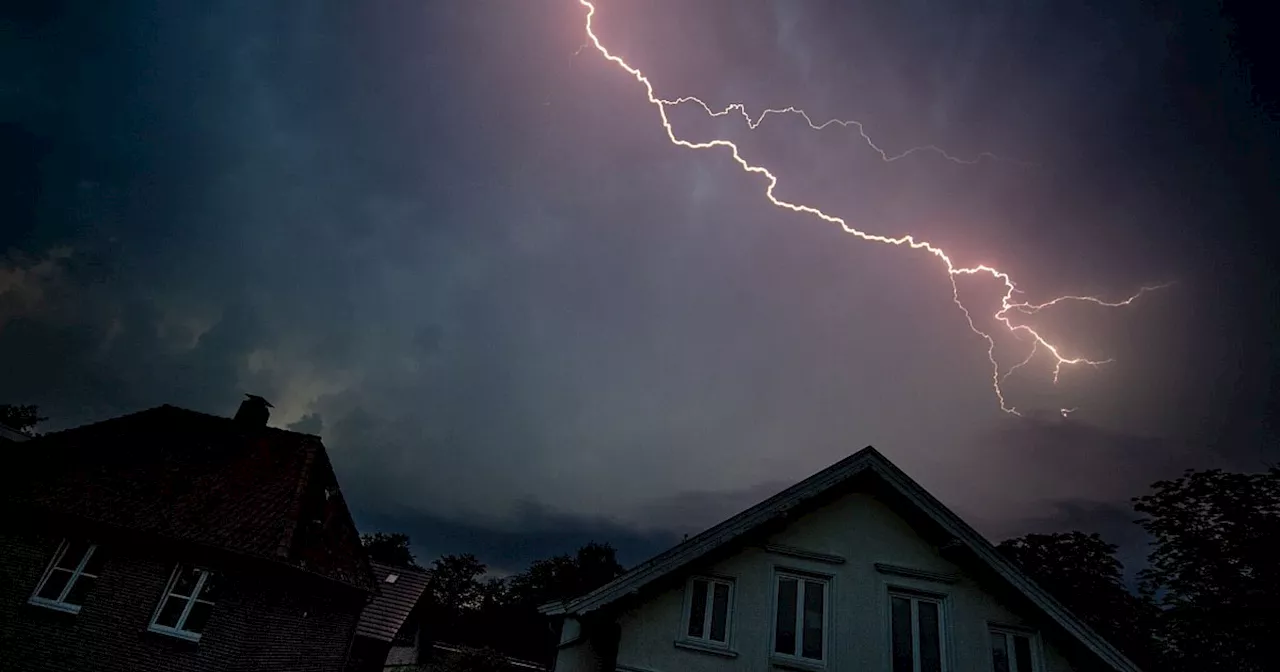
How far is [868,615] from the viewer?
38.0ft

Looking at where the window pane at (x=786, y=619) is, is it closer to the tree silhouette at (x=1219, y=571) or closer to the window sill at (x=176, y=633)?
the window sill at (x=176, y=633)

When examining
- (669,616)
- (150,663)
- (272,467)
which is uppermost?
(272,467)

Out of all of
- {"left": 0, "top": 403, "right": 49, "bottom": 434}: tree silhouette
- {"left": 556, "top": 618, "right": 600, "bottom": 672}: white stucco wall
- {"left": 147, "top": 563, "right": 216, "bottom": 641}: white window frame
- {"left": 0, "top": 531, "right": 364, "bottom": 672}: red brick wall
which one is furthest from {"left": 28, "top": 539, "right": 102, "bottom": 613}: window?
{"left": 0, "top": 403, "right": 49, "bottom": 434}: tree silhouette

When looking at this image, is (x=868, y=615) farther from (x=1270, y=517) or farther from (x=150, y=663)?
(x=1270, y=517)

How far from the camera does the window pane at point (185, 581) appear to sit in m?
16.2

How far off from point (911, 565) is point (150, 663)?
69.5ft

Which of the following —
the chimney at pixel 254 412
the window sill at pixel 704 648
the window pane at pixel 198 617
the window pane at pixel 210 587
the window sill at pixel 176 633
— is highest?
the chimney at pixel 254 412

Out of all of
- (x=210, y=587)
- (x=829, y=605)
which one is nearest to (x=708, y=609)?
Answer: (x=829, y=605)

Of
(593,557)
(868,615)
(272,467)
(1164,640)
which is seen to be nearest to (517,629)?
(593,557)

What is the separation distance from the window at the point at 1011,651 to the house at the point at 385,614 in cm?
2316

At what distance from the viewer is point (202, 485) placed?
18.7 metres

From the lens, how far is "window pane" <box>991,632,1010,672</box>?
11310mm

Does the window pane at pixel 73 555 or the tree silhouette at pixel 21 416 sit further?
the tree silhouette at pixel 21 416

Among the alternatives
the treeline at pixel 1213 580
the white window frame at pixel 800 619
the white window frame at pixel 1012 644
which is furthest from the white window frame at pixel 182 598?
the treeline at pixel 1213 580
